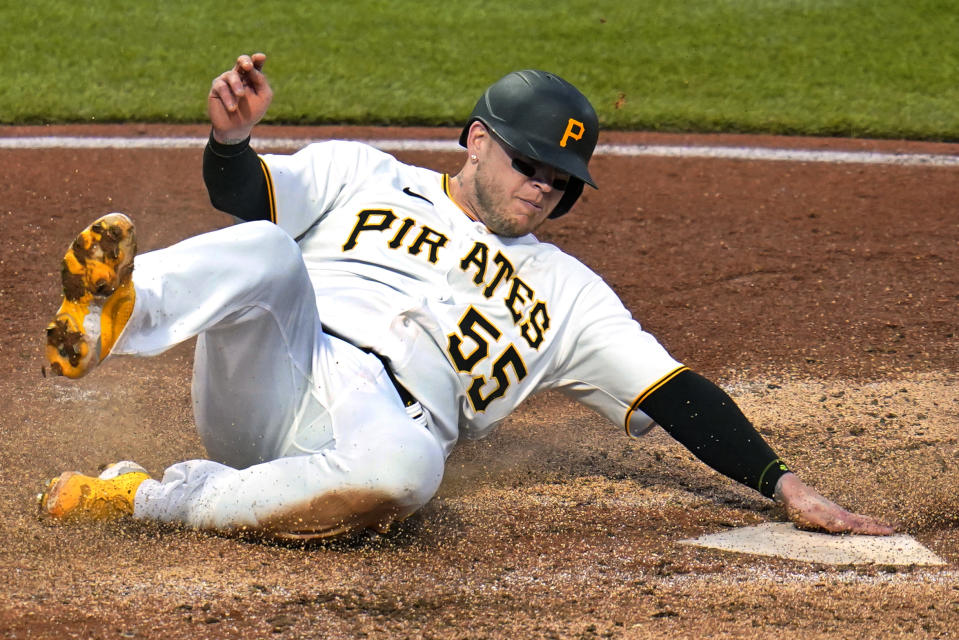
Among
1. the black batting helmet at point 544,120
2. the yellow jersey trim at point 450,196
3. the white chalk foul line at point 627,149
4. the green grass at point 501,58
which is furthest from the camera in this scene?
the green grass at point 501,58

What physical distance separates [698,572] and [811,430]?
4.25 ft

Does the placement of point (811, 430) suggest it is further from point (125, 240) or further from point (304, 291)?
point (125, 240)

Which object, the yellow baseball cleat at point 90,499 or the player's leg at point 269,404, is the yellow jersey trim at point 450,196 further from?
the yellow baseball cleat at point 90,499

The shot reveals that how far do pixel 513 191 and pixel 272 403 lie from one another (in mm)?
928

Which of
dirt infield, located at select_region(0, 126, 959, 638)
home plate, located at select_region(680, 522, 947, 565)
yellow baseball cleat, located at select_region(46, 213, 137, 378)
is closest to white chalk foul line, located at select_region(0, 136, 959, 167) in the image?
dirt infield, located at select_region(0, 126, 959, 638)

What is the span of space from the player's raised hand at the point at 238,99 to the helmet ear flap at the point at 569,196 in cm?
94

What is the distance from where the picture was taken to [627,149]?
714cm

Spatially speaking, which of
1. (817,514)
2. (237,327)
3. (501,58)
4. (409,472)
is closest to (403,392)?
(409,472)

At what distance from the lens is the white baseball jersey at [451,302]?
3.23m

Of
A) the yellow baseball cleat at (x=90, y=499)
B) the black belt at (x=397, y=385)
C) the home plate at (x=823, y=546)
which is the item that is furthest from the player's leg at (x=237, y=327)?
the home plate at (x=823, y=546)

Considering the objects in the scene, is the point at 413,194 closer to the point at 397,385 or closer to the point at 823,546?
the point at 397,385

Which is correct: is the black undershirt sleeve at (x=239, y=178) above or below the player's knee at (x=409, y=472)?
above

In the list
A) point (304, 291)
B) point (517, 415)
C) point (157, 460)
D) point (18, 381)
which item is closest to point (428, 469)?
point (304, 291)

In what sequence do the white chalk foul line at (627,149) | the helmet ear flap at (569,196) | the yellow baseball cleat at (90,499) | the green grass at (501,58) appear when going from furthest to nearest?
the green grass at (501,58) → the white chalk foul line at (627,149) → the helmet ear flap at (569,196) → the yellow baseball cleat at (90,499)
